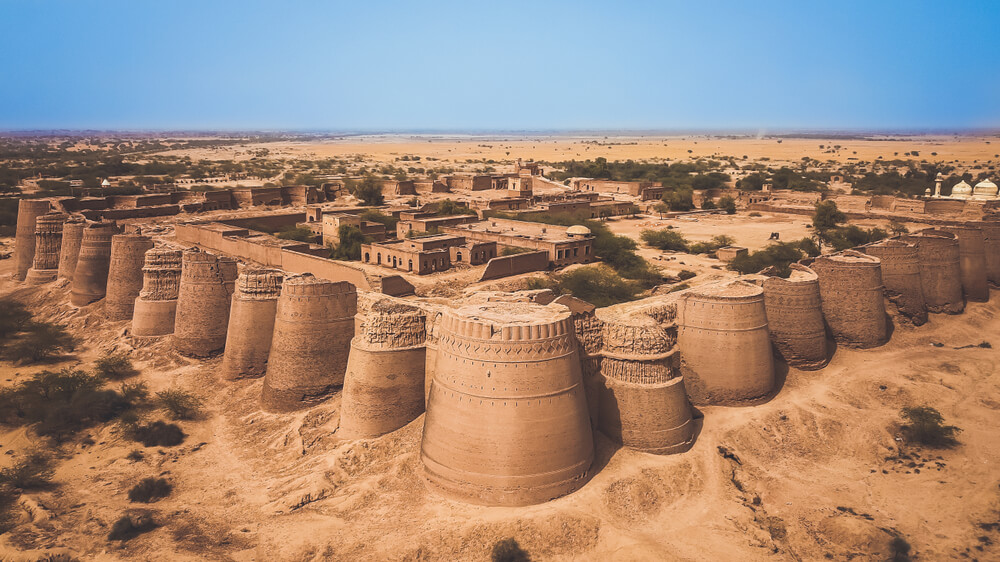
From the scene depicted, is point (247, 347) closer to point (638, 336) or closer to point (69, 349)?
point (69, 349)

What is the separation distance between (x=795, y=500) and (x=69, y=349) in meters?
22.5

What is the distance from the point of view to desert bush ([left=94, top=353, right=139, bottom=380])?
66.4 ft

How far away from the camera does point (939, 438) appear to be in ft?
51.0

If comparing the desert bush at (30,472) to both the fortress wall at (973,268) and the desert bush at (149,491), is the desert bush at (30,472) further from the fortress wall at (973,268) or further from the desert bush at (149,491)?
the fortress wall at (973,268)

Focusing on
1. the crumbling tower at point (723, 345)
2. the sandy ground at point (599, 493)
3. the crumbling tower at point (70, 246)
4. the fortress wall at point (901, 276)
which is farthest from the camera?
the crumbling tower at point (70, 246)

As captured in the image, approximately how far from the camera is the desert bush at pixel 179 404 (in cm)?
1742

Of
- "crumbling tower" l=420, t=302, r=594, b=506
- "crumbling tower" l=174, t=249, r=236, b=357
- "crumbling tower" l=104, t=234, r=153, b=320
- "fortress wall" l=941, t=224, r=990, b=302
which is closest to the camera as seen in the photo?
"crumbling tower" l=420, t=302, r=594, b=506

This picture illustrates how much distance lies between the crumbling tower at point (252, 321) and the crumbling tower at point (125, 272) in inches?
303

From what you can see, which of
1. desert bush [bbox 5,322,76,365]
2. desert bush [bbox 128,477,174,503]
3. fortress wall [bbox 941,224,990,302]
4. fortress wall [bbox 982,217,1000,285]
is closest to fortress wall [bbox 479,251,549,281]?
desert bush [bbox 128,477,174,503]

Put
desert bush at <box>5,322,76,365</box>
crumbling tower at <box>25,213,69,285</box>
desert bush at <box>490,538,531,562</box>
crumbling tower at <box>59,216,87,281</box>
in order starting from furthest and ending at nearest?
crumbling tower at <box>25,213,69,285</box>
crumbling tower at <box>59,216,87,281</box>
desert bush at <box>5,322,76,365</box>
desert bush at <box>490,538,531,562</box>

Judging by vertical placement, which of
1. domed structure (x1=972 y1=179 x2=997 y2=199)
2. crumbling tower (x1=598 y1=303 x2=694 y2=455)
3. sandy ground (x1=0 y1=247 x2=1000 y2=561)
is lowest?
sandy ground (x1=0 y1=247 x2=1000 y2=561)

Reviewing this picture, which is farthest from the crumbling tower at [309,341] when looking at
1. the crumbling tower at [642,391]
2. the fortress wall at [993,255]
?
the fortress wall at [993,255]

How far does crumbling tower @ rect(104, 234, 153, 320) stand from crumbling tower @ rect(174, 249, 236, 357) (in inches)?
181

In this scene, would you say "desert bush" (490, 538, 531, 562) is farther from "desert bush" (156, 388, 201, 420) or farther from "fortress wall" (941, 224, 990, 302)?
"fortress wall" (941, 224, 990, 302)
